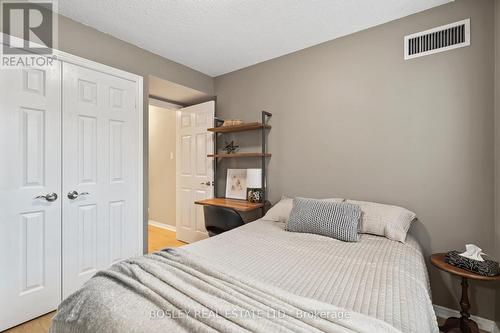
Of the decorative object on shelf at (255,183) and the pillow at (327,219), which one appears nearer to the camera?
the pillow at (327,219)

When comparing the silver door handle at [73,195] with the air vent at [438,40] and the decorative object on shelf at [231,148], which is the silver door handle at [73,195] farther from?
the air vent at [438,40]

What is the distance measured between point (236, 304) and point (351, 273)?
2.26 ft

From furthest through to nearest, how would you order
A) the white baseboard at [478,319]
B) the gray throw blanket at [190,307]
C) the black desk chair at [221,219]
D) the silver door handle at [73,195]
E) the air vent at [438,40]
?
the black desk chair at [221,219] → the silver door handle at [73,195] → the air vent at [438,40] → the white baseboard at [478,319] → the gray throw blanket at [190,307]

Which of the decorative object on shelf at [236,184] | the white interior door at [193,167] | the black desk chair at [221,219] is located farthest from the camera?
the white interior door at [193,167]

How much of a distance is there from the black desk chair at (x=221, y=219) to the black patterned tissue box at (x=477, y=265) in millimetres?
1809

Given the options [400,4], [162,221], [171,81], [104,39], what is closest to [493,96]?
[400,4]

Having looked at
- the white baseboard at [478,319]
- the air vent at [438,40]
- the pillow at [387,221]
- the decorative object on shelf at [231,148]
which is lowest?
the white baseboard at [478,319]

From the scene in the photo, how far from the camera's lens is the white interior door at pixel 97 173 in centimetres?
207

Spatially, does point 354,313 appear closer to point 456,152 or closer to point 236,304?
point 236,304

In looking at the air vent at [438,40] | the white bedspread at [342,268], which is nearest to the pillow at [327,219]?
the white bedspread at [342,268]

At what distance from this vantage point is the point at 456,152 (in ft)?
6.01

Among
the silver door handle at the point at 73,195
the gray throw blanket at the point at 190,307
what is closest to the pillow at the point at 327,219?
the gray throw blanket at the point at 190,307

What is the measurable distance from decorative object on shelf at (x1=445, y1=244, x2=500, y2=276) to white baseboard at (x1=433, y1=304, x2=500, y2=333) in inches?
23.9

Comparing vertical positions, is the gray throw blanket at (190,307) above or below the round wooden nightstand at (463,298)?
above
